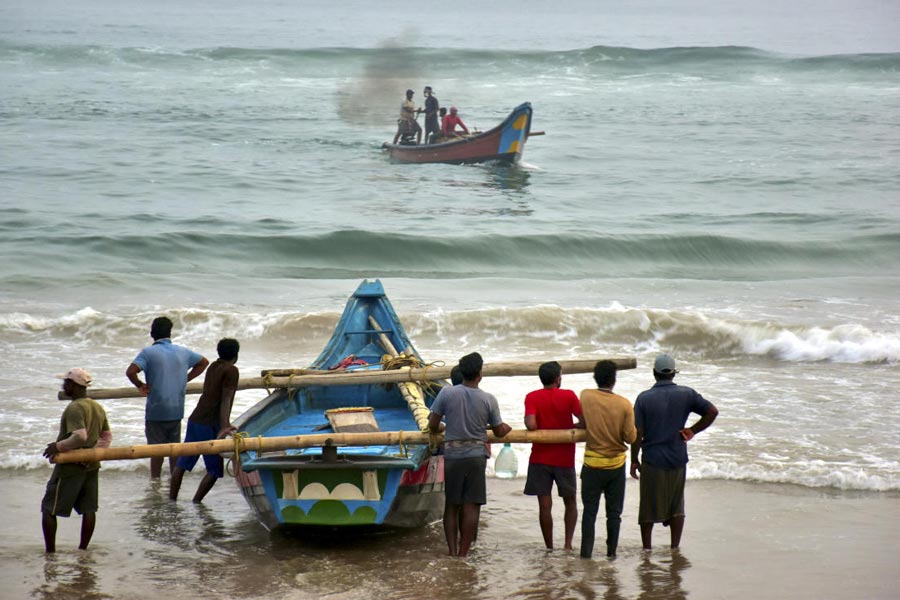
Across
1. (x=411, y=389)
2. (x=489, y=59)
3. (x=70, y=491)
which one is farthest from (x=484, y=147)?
(x=489, y=59)

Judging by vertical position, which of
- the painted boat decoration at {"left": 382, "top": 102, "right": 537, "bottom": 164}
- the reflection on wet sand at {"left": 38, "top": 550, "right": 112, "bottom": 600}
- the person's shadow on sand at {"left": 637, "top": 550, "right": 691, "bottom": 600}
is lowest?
the reflection on wet sand at {"left": 38, "top": 550, "right": 112, "bottom": 600}

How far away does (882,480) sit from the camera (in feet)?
25.3

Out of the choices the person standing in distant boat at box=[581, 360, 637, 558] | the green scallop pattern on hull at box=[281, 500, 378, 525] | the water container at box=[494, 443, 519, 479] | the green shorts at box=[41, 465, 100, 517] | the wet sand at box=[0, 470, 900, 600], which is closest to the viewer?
the wet sand at box=[0, 470, 900, 600]

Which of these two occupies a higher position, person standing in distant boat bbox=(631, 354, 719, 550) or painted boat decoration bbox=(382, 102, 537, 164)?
painted boat decoration bbox=(382, 102, 537, 164)

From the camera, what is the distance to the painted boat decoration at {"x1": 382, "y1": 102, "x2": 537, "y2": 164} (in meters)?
25.1

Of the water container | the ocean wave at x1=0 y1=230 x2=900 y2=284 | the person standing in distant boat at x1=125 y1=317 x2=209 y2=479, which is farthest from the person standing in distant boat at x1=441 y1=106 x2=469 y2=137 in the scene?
the water container

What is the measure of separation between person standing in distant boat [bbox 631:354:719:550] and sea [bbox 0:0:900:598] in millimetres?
607

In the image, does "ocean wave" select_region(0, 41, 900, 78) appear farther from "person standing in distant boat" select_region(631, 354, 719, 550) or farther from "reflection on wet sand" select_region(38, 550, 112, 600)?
"person standing in distant boat" select_region(631, 354, 719, 550)

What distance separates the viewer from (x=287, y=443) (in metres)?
5.89

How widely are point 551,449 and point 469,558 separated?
31.4 inches

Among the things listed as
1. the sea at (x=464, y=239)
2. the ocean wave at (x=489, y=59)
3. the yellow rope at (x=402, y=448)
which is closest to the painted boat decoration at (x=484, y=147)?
the sea at (x=464, y=239)

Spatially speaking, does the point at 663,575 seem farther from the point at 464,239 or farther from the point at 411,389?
the point at 464,239

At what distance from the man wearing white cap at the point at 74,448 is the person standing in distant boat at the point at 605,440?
2.63 meters

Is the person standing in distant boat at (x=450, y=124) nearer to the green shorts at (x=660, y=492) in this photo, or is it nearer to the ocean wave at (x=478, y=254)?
the ocean wave at (x=478, y=254)
